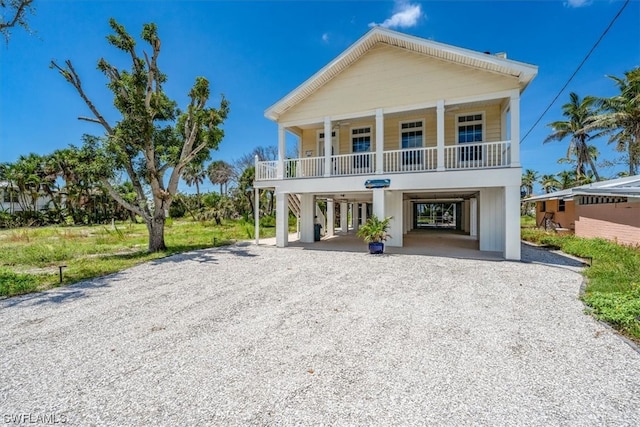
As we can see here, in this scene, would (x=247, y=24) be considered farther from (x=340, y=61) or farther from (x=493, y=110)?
(x=493, y=110)

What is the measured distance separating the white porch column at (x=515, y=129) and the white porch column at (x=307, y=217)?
853cm

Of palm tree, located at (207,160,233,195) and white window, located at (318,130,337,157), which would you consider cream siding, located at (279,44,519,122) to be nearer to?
white window, located at (318,130,337,157)

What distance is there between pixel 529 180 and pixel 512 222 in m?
43.9

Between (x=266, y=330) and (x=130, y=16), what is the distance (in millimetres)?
13719

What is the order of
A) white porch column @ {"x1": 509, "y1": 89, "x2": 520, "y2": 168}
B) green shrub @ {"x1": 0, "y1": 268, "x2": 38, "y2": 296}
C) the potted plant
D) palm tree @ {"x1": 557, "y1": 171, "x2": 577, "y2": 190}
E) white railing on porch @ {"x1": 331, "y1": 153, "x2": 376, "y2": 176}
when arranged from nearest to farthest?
1. green shrub @ {"x1": 0, "y1": 268, "x2": 38, "y2": 296}
2. white porch column @ {"x1": 509, "y1": 89, "x2": 520, "y2": 168}
3. the potted plant
4. white railing on porch @ {"x1": 331, "y1": 153, "x2": 376, "y2": 176}
5. palm tree @ {"x1": 557, "y1": 171, "x2": 577, "y2": 190}

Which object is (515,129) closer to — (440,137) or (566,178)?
(440,137)

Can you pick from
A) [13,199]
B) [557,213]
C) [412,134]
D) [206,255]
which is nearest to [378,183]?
[412,134]

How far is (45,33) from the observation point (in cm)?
998

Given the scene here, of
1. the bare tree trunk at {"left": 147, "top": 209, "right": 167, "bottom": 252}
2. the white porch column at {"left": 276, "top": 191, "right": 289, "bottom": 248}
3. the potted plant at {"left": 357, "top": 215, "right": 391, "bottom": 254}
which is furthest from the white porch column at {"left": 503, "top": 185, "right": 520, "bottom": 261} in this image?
the bare tree trunk at {"left": 147, "top": 209, "right": 167, "bottom": 252}

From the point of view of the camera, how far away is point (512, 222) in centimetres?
945

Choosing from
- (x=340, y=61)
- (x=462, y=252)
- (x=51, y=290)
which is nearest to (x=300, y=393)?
(x=51, y=290)

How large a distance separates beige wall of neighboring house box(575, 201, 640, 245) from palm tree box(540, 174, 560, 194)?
26.5 meters

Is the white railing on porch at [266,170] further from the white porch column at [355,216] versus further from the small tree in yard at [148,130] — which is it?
the white porch column at [355,216]

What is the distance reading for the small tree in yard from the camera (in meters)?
11.2
